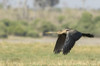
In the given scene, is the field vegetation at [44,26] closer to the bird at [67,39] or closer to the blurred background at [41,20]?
the blurred background at [41,20]

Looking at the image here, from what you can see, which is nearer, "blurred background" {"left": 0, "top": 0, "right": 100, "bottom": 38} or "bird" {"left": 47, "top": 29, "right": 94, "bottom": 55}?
"bird" {"left": 47, "top": 29, "right": 94, "bottom": 55}

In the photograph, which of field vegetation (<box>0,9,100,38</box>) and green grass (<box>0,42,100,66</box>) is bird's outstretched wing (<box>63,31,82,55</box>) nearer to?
green grass (<box>0,42,100,66</box>)

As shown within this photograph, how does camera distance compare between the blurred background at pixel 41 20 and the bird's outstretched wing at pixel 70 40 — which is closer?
the bird's outstretched wing at pixel 70 40

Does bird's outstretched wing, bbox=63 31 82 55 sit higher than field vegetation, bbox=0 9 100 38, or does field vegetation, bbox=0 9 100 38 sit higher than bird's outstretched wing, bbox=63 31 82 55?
bird's outstretched wing, bbox=63 31 82 55

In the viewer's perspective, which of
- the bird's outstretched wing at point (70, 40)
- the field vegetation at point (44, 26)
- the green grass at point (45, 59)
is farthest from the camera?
the field vegetation at point (44, 26)

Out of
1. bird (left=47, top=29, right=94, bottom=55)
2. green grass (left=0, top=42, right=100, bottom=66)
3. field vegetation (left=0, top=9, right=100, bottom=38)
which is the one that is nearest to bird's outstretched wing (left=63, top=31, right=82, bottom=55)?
bird (left=47, top=29, right=94, bottom=55)

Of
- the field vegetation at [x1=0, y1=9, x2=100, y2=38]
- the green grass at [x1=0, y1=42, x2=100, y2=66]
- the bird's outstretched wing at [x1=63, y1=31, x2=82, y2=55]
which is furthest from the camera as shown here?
the field vegetation at [x1=0, y1=9, x2=100, y2=38]

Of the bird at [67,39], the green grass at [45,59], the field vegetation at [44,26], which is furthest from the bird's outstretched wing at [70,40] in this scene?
the field vegetation at [44,26]

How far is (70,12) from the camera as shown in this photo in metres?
61.3

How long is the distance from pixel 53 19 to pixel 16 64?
141 feet

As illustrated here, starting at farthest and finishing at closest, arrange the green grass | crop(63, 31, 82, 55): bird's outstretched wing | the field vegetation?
the field vegetation → the green grass → crop(63, 31, 82, 55): bird's outstretched wing

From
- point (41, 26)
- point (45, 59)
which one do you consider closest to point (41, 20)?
point (41, 26)

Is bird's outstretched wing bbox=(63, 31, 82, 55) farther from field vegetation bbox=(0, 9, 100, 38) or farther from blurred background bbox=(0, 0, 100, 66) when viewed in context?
field vegetation bbox=(0, 9, 100, 38)

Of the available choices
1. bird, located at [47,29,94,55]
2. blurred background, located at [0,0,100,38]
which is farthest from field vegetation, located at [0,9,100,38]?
bird, located at [47,29,94,55]
